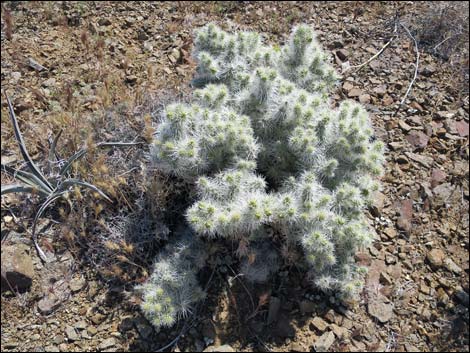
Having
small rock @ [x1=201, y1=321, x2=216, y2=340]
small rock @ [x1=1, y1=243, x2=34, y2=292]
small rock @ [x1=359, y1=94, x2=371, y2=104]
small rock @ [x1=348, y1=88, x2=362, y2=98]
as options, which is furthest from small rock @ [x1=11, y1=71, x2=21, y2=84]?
small rock @ [x1=359, y1=94, x2=371, y2=104]

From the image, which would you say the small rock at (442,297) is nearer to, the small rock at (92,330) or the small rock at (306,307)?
the small rock at (306,307)

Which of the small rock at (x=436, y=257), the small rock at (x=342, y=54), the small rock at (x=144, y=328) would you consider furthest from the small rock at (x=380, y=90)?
the small rock at (x=144, y=328)

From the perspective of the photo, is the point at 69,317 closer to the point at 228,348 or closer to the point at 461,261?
the point at 228,348

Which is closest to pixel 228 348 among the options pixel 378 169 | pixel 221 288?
pixel 221 288

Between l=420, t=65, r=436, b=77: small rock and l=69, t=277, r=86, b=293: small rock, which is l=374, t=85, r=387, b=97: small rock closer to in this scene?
l=420, t=65, r=436, b=77: small rock

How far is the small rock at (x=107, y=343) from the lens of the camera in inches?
115

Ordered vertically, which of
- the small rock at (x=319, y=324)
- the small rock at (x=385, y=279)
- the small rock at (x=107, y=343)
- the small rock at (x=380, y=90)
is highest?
the small rock at (x=380, y=90)

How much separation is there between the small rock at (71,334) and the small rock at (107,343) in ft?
0.59

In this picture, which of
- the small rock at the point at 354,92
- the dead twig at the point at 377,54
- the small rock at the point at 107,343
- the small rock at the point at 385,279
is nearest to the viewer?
the small rock at the point at 107,343

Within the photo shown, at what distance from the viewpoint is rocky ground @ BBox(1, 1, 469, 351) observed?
9.82 feet

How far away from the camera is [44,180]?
3.30 metres

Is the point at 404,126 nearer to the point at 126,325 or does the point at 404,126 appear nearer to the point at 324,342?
the point at 324,342

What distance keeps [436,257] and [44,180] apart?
10.1ft

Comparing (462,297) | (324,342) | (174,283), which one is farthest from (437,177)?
(174,283)
